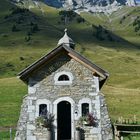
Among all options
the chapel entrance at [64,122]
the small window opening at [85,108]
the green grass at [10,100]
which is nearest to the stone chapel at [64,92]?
the small window opening at [85,108]

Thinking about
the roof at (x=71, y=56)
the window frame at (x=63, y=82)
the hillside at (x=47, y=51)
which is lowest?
the window frame at (x=63, y=82)

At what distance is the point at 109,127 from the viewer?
34.6 m

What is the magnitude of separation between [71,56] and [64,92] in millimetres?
2880

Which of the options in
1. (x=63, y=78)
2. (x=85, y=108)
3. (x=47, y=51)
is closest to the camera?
(x=85, y=108)

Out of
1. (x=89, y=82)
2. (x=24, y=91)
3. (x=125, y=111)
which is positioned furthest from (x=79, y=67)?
(x=24, y=91)

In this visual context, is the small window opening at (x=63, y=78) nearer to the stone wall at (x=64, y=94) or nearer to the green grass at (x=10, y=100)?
the stone wall at (x=64, y=94)

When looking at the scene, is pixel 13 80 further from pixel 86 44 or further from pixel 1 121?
pixel 86 44

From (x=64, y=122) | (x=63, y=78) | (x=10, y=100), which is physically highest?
(x=10, y=100)

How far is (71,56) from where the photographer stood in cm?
3522

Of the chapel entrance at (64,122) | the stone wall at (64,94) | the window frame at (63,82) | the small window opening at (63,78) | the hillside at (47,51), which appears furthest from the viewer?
the hillside at (47,51)

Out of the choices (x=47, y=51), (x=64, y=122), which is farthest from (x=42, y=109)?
(x=47, y=51)

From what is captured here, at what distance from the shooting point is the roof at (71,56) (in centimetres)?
3462

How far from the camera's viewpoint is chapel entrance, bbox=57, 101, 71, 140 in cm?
3715

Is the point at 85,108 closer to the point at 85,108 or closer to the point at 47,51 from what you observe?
the point at 85,108
